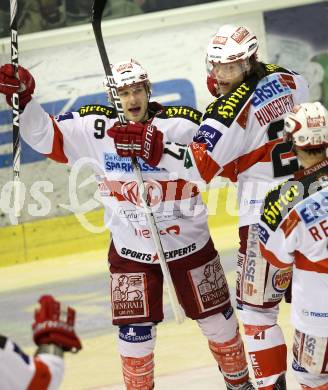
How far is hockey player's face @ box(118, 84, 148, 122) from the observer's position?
5359 millimetres

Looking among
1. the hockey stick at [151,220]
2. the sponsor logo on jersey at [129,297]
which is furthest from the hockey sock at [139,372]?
the hockey stick at [151,220]

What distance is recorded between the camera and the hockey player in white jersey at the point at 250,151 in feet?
16.1

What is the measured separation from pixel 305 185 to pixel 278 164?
88 centimetres

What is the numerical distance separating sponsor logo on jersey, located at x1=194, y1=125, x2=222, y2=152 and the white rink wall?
4177 millimetres

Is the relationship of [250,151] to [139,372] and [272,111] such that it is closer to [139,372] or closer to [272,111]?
[272,111]

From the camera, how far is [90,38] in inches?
355

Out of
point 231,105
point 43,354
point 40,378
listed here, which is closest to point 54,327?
point 43,354

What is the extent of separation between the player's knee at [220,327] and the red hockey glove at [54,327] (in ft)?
6.32

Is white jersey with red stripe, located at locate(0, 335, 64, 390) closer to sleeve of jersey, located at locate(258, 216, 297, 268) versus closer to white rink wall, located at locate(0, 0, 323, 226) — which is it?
sleeve of jersey, located at locate(258, 216, 297, 268)

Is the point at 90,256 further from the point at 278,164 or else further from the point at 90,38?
the point at 278,164

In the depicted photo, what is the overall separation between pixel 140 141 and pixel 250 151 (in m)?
0.51

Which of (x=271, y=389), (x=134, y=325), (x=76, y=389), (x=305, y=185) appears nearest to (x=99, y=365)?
(x=76, y=389)

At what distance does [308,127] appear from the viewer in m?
4.36

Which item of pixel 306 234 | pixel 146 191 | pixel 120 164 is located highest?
pixel 306 234
